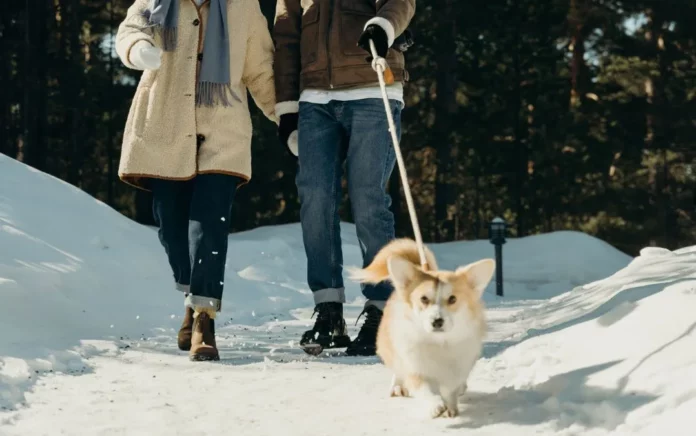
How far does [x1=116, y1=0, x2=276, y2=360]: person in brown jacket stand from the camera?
16.4ft

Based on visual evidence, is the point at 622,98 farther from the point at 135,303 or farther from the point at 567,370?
the point at 567,370

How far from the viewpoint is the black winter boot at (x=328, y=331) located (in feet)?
17.0

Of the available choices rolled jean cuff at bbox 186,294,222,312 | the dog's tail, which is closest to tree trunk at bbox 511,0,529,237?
rolled jean cuff at bbox 186,294,222,312

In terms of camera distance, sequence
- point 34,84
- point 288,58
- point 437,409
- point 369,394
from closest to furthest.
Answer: point 437,409 → point 369,394 → point 288,58 → point 34,84

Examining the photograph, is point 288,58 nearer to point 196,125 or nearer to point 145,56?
point 196,125

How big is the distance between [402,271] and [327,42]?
2257mm

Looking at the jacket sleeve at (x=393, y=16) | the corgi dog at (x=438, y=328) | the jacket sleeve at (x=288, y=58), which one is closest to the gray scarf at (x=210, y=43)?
the jacket sleeve at (x=288, y=58)

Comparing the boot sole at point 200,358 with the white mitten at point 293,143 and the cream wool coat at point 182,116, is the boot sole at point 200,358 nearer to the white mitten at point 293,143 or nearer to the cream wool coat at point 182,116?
the cream wool coat at point 182,116

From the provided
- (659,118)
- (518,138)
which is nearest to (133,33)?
(518,138)

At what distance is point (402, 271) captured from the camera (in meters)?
3.42

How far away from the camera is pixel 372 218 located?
5.26 m

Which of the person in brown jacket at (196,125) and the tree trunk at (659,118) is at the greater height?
the tree trunk at (659,118)

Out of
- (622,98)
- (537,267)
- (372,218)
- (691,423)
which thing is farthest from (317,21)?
(622,98)

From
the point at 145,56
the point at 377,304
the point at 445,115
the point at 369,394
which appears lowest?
the point at 369,394
